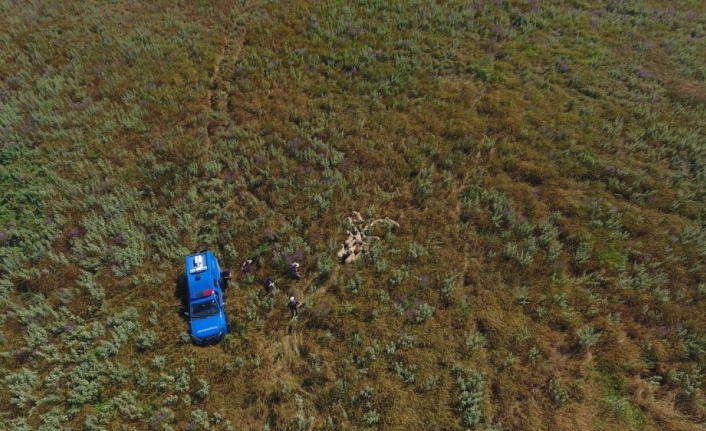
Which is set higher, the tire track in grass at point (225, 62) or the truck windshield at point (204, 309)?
the tire track in grass at point (225, 62)

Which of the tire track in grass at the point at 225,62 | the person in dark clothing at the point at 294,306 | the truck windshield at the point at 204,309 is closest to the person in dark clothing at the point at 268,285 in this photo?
the person in dark clothing at the point at 294,306

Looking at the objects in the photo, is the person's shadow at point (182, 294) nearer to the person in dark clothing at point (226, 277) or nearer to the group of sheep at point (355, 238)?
the person in dark clothing at point (226, 277)

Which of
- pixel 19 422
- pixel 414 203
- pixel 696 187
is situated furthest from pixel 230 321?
pixel 696 187

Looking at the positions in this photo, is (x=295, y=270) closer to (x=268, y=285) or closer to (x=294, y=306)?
(x=268, y=285)

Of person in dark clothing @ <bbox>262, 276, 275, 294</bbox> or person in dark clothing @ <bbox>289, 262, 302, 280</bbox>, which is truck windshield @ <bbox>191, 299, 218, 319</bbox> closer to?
person in dark clothing @ <bbox>262, 276, 275, 294</bbox>

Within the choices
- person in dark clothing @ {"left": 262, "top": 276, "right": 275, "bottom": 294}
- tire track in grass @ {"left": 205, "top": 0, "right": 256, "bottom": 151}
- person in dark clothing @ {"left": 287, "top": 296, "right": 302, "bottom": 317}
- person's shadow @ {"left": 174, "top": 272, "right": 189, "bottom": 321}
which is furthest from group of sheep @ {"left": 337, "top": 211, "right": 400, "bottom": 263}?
tire track in grass @ {"left": 205, "top": 0, "right": 256, "bottom": 151}

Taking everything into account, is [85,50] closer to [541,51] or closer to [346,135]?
[346,135]

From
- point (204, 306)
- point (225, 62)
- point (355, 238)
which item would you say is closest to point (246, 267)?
point (204, 306)
